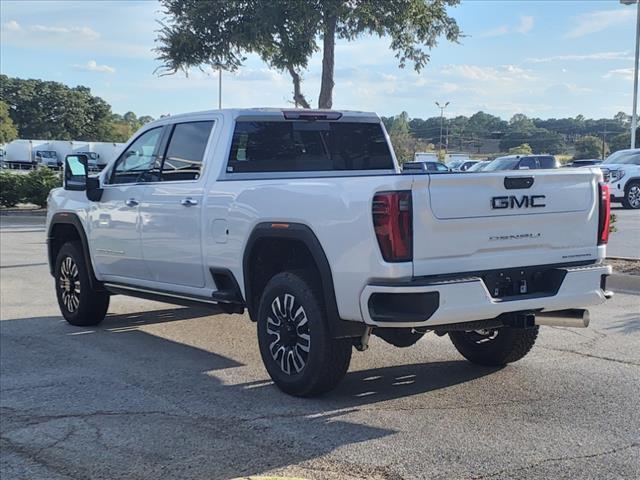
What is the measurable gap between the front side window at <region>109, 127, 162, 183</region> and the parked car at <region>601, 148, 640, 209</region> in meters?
17.3

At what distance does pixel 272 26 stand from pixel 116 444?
16.0 metres

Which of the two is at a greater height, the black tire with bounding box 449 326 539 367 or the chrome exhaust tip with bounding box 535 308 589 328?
the chrome exhaust tip with bounding box 535 308 589 328

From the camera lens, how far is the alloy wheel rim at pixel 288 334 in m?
5.46

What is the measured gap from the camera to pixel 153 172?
7352 mm

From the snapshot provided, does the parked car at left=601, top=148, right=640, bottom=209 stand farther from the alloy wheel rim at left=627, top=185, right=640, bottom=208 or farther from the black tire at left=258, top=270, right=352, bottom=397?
the black tire at left=258, top=270, right=352, bottom=397

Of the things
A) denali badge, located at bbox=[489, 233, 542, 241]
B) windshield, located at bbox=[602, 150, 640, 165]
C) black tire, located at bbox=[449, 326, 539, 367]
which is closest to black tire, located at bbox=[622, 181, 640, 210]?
windshield, located at bbox=[602, 150, 640, 165]

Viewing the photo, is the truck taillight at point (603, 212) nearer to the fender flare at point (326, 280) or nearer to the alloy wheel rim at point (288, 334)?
the fender flare at point (326, 280)

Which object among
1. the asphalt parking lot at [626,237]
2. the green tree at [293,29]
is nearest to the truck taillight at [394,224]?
the asphalt parking lot at [626,237]

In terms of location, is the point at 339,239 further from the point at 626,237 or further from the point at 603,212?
the point at 626,237

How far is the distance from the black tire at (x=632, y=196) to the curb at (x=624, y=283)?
13.1m

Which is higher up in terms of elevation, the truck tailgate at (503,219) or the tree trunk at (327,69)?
the tree trunk at (327,69)

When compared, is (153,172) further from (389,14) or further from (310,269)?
(389,14)

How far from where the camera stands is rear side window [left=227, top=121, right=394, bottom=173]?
673 centimetres

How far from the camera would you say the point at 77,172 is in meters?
8.18
